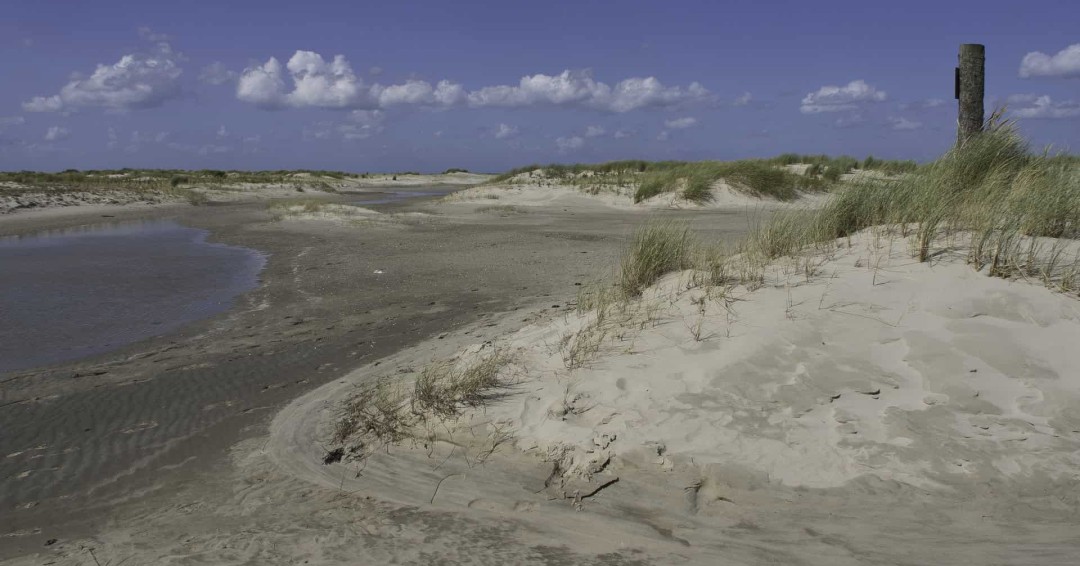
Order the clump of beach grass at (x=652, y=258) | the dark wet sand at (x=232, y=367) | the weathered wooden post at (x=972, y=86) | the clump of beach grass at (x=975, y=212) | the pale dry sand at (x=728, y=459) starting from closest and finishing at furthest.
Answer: the pale dry sand at (x=728, y=459)
the dark wet sand at (x=232, y=367)
the clump of beach grass at (x=975, y=212)
the clump of beach grass at (x=652, y=258)
the weathered wooden post at (x=972, y=86)

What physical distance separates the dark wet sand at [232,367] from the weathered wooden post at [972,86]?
16.2 feet

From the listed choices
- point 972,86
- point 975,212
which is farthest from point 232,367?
point 972,86

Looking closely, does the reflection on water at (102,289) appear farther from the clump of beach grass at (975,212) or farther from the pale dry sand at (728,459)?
the clump of beach grass at (975,212)

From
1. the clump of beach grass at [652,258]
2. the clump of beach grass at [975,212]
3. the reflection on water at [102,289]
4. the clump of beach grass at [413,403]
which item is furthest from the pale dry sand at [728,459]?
the reflection on water at [102,289]

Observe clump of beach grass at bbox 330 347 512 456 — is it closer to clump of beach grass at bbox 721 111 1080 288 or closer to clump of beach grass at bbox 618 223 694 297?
clump of beach grass at bbox 618 223 694 297

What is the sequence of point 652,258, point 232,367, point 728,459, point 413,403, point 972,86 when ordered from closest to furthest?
point 728,459
point 413,403
point 232,367
point 652,258
point 972,86

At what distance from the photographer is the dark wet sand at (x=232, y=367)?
4.00 m

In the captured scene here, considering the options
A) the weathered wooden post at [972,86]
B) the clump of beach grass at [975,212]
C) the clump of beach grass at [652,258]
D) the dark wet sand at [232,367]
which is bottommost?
the dark wet sand at [232,367]

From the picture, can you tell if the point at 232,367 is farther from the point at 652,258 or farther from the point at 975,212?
the point at 975,212

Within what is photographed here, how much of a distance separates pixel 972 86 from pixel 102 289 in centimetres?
1194

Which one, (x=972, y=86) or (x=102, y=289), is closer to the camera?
(x=972, y=86)

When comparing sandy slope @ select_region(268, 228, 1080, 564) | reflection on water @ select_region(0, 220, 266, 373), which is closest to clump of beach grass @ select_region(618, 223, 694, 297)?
sandy slope @ select_region(268, 228, 1080, 564)

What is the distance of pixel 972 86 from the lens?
7.98 m

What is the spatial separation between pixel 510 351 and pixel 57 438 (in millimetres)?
3141
